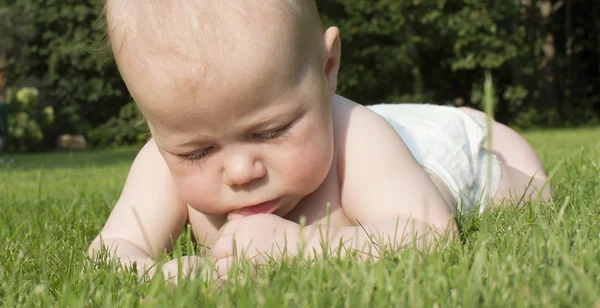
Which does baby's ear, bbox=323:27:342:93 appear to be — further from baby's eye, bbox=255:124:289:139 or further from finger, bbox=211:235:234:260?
finger, bbox=211:235:234:260

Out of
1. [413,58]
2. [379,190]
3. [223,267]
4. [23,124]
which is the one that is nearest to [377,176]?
[379,190]

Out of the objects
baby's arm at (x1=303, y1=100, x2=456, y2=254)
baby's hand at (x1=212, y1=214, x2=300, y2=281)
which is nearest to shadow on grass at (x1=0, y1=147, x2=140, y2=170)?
baby's arm at (x1=303, y1=100, x2=456, y2=254)

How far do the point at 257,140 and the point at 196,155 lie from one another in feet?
0.67

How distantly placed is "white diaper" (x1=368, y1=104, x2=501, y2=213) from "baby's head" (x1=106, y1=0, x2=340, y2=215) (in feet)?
2.70

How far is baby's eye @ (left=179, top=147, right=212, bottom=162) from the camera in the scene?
1915 mm

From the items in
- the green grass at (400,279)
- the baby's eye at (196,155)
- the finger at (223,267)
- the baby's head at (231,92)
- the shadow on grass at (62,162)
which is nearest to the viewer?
the green grass at (400,279)

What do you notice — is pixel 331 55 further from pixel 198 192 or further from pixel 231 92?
pixel 198 192

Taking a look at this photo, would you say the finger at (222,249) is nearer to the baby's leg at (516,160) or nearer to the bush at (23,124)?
the baby's leg at (516,160)

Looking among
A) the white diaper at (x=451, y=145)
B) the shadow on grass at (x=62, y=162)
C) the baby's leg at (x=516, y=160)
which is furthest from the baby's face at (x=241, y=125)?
the shadow on grass at (x=62, y=162)

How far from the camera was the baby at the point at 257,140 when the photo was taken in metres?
1.78

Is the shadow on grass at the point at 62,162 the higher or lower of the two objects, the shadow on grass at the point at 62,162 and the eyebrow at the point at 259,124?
the lower

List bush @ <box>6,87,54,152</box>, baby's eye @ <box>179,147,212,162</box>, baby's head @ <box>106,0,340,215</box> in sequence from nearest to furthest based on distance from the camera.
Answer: baby's head @ <box>106,0,340,215</box> < baby's eye @ <box>179,147,212,162</box> < bush @ <box>6,87,54,152</box>

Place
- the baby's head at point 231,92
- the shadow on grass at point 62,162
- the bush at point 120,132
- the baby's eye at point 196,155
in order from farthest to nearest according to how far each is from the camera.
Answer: the bush at point 120,132 < the shadow on grass at point 62,162 < the baby's eye at point 196,155 < the baby's head at point 231,92

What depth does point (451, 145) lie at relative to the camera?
2.80 m
